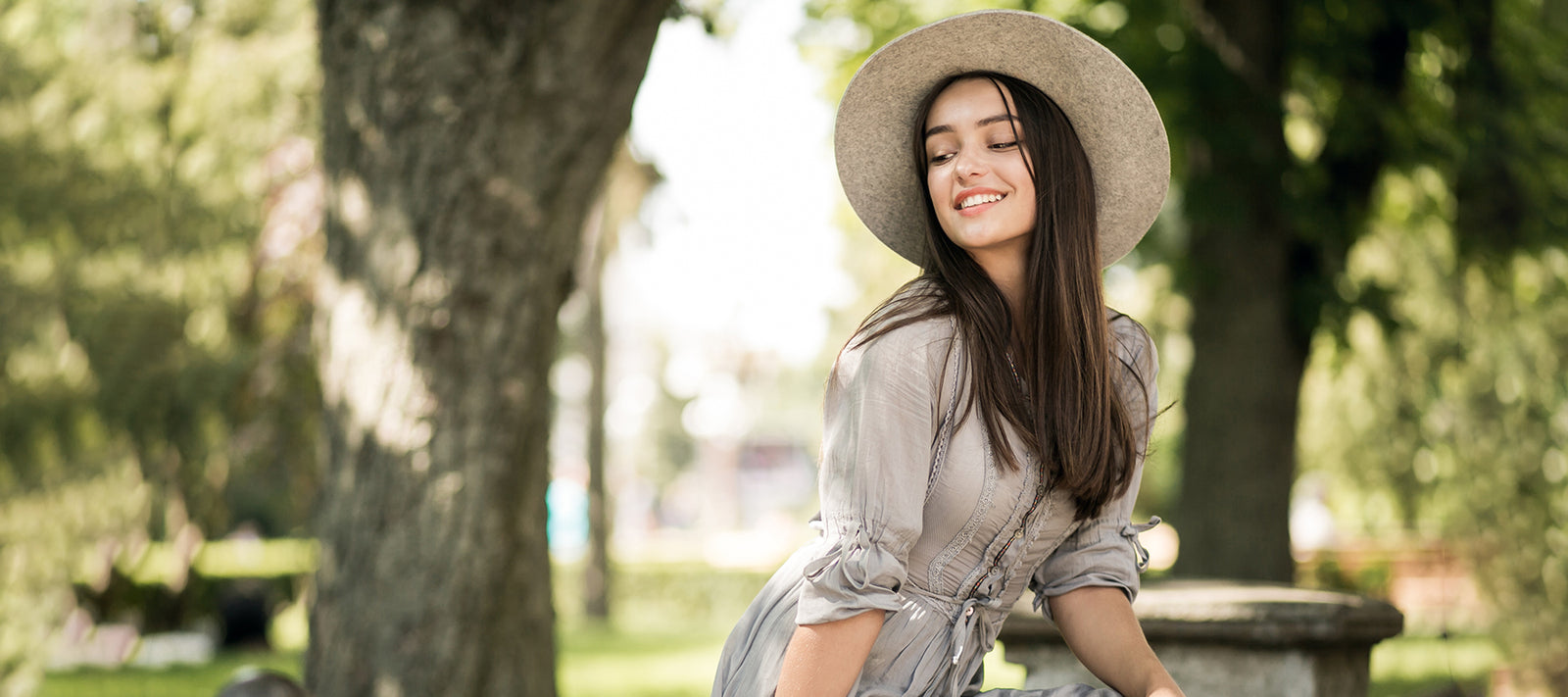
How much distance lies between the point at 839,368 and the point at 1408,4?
6827 millimetres

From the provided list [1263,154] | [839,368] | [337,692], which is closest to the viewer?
[839,368]

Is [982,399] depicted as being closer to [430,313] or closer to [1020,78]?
[1020,78]

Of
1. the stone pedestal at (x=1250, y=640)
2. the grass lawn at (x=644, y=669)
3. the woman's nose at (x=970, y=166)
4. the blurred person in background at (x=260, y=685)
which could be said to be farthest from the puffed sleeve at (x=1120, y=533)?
the grass lawn at (x=644, y=669)

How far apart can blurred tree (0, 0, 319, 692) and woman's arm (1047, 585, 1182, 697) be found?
1088cm

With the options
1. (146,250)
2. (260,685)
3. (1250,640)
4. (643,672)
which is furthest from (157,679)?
(1250,640)

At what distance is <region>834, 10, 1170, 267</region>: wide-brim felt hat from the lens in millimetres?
2273

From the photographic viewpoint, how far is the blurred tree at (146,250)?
12.3 m

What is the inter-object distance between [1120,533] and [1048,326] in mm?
409

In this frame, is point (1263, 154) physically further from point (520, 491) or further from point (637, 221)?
point (637, 221)

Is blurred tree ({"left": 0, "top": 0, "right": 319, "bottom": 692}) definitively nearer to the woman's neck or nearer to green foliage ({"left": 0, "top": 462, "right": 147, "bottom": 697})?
green foliage ({"left": 0, "top": 462, "right": 147, "bottom": 697})

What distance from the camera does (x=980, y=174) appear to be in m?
2.21

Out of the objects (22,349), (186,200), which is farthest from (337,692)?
(186,200)

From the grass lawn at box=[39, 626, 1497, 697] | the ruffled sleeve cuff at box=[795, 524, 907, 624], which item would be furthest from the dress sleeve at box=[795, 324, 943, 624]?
the grass lawn at box=[39, 626, 1497, 697]

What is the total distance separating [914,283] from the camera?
7.27ft
